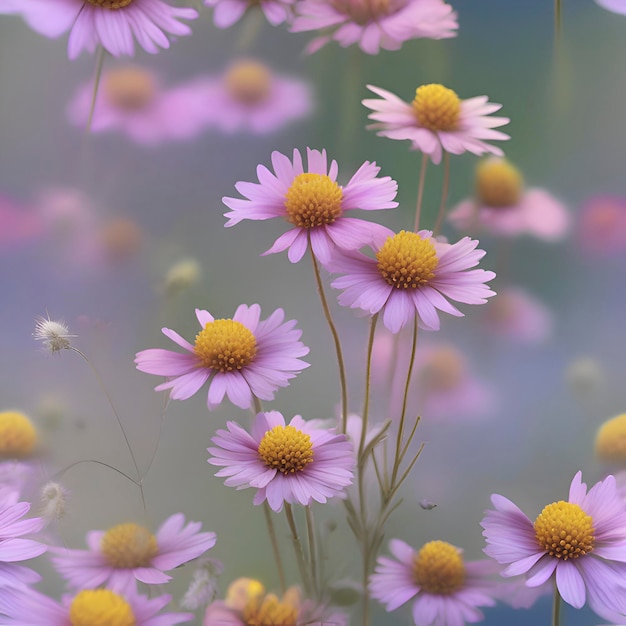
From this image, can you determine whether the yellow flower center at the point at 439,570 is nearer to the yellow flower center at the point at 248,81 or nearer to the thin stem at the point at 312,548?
the thin stem at the point at 312,548

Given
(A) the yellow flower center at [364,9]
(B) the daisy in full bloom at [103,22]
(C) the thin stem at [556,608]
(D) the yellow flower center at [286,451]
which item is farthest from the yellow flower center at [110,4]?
(C) the thin stem at [556,608]

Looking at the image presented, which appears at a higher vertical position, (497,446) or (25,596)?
(497,446)

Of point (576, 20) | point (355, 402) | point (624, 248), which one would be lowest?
point (355, 402)

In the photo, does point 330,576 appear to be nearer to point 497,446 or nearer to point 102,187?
point 497,446

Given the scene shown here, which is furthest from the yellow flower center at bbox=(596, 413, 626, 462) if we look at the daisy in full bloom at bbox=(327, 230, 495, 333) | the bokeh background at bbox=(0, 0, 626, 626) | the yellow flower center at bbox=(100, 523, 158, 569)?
the yellow flower center at bbox=(100, 523, 158, 569)

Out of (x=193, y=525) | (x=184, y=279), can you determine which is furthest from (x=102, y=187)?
(x=193, y=525)

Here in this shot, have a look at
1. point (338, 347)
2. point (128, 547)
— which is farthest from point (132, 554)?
point (338, 347)

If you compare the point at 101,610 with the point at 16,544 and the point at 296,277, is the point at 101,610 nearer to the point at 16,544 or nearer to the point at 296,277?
the point at 16,544

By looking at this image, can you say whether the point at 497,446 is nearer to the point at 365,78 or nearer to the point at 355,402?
the point at 355,402
